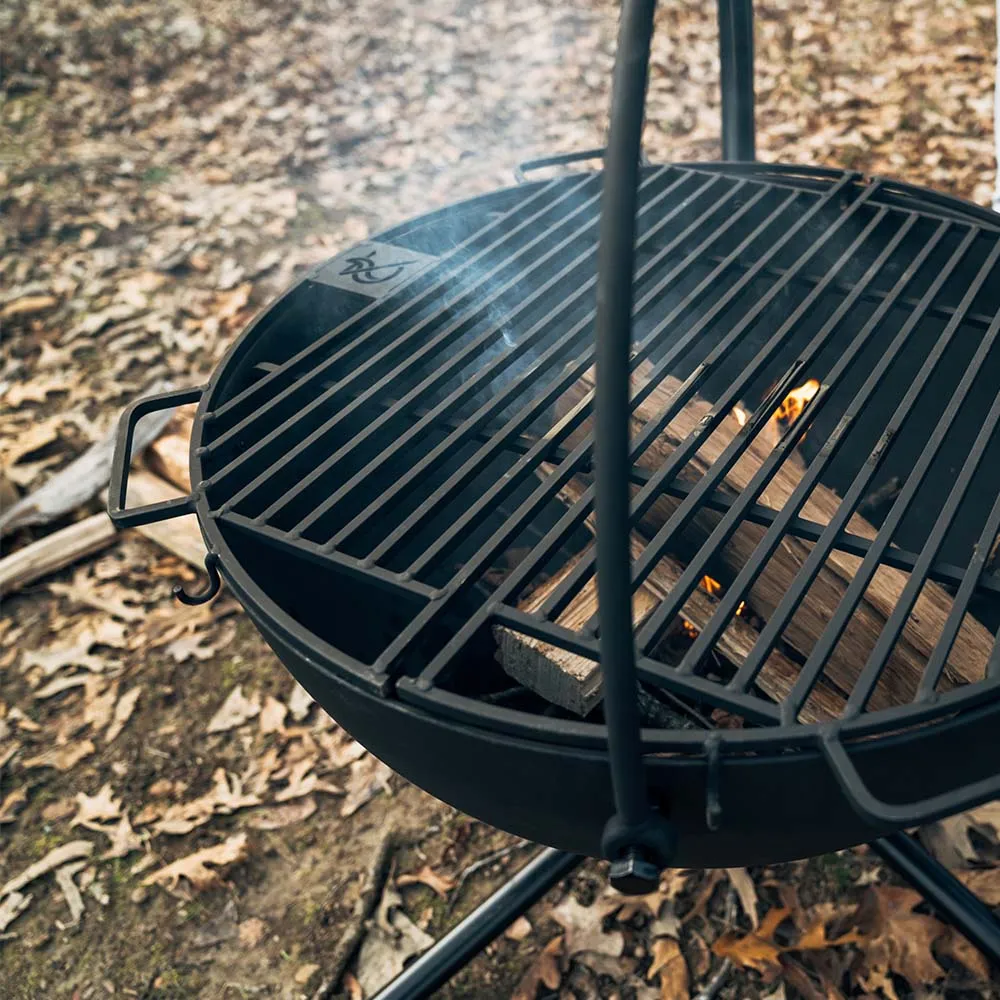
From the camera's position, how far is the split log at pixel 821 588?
148 cm

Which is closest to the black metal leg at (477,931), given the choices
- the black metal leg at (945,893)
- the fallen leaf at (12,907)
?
the black metal leg at (945,893)

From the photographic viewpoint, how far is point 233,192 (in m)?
5.21

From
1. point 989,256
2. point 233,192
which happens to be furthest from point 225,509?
point 233,192

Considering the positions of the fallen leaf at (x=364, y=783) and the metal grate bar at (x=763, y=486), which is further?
the fallen leaf at (x=364, y=783)

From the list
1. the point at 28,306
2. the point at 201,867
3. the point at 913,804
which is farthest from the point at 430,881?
the point at 28,306

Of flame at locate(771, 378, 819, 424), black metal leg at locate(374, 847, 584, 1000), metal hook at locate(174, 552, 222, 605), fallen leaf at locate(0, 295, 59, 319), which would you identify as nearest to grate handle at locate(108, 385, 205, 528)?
metal hook at locate(174, 552, 222, 605)

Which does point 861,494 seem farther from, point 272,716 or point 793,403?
point 272,716

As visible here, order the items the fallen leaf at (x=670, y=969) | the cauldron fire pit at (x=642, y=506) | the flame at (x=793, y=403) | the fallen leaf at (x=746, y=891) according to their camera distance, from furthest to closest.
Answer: the fallen leaf at (x=746, y=891) < the fallen leaf at (x=670, y=969) < the flame at (x=793, y=403) < the cauldron fire pit at (x=642, y=506)

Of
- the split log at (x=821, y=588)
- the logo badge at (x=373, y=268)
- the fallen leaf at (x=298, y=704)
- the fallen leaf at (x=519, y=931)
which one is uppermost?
the logo badge at (x=373, y=268)

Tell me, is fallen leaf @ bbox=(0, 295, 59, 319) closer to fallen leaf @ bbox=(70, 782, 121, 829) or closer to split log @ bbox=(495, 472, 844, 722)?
fallen leaf @ bbox=(70, 782, 121, 829)

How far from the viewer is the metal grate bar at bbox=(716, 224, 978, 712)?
122 centimetres

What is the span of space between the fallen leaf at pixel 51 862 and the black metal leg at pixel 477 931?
1.06 m

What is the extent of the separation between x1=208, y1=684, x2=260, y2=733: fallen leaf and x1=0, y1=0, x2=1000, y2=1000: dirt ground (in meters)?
0.02

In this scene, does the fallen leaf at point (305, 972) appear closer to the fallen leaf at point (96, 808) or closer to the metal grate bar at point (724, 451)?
the fallen leaf at point (96, 808)
